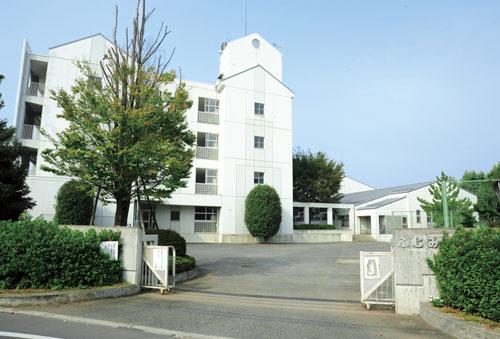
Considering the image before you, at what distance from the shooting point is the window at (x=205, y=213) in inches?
1191

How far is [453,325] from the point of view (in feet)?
20.4

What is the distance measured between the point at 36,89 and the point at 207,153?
12741mm

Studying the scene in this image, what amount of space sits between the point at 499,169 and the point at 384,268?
45.0m

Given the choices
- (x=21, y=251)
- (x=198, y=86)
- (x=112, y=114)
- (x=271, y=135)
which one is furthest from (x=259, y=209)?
(x=21, y=251)

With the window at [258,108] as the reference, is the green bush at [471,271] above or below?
below

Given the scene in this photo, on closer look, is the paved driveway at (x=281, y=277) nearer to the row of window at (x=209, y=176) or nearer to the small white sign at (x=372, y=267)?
the small white sign at (x=372, y=267)

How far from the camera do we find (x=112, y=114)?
1082 cm

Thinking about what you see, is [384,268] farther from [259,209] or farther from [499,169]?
[499,169]

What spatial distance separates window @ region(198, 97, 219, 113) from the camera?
31531 mm

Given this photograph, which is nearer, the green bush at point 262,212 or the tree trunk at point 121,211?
the tree trunk at point 121,211

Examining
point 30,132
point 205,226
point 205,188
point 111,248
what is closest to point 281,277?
point 111,248

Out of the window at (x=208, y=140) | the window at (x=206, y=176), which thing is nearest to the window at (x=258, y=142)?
the window at (x=208, y=140)

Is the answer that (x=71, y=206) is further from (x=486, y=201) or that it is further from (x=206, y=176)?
(x=486, y=201)

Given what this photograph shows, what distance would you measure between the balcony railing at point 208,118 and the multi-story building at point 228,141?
83mm
